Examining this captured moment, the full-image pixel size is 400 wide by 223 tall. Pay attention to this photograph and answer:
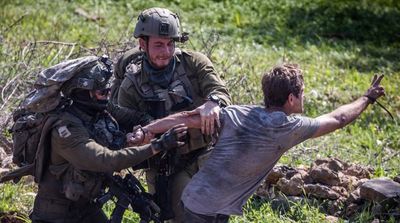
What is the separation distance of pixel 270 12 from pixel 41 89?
9.88 meters

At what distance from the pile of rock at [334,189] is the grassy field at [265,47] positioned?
0.15m

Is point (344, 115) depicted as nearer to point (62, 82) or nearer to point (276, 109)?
point (276, 109)

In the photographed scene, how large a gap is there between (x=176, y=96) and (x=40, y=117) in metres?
0.89

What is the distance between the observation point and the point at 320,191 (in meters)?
6.97

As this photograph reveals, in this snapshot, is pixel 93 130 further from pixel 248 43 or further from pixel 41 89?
pixel 248 43

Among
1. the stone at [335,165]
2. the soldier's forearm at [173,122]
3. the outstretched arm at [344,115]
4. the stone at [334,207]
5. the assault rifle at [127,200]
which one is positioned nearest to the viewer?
the outstretched arm at [344,115]

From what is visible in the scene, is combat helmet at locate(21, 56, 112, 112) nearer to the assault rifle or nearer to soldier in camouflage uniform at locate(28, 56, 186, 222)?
soldier in camouflage uniform at locate(28, 56, 186, 222)

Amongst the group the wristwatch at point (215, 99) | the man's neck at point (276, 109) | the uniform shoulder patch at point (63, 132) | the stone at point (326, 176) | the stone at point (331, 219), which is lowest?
the stone at point (331, 219)

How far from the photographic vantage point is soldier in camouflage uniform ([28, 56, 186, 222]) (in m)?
5.05

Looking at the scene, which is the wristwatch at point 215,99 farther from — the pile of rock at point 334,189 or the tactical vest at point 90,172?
the pile of rock at point 334,189

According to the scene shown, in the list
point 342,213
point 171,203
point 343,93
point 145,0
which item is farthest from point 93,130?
point 145,0

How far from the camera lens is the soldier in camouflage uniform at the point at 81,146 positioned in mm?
5055

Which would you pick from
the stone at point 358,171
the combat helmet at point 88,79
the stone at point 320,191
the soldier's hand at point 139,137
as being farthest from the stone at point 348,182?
the combat helmet at point 88,79

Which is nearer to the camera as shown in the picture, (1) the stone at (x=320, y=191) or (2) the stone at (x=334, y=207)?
(2) the stone at (x=334, y=207)
